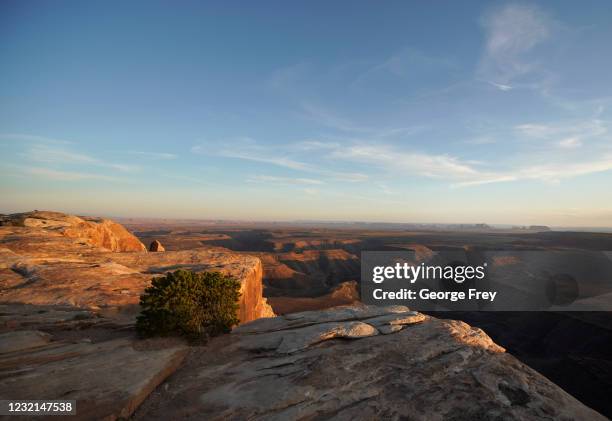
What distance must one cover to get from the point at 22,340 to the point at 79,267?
7746 mm

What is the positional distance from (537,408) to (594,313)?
47597 mm

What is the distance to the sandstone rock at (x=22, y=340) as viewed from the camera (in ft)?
28.3

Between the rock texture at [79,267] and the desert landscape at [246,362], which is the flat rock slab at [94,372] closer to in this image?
the desert landscape at [246,362]

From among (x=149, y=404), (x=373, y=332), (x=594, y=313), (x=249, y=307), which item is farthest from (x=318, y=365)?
(x=594, y=313)

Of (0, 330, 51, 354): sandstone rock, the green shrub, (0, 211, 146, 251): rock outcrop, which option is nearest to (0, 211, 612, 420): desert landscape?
(0, 330, 51, 354): sandstone rock

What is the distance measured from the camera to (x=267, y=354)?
9.14 metres

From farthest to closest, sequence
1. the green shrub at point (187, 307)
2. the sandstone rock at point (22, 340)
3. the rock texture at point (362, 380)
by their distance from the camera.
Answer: the green shrub at point (187, 307) < the sandstone rock at point (22, 340) < the rock texture at point (362, 380)

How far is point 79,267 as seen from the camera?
1606 cm

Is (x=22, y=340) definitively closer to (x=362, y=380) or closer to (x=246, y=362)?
(x=246, y=362)

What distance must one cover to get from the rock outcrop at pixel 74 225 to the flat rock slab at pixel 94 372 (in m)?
15.8

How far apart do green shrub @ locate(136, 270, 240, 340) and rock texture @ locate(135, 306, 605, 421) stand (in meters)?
0.87

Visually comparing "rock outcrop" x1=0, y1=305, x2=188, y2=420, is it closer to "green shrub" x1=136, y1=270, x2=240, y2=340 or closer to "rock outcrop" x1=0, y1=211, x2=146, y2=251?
"green shrub" x1=136, y1=270, x2=240, y2=340

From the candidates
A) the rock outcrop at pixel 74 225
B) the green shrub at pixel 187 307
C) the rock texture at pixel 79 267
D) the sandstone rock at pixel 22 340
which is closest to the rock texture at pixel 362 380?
the green shrub at pixel 187 307

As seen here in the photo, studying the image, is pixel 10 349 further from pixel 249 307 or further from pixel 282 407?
pixel 249 307
